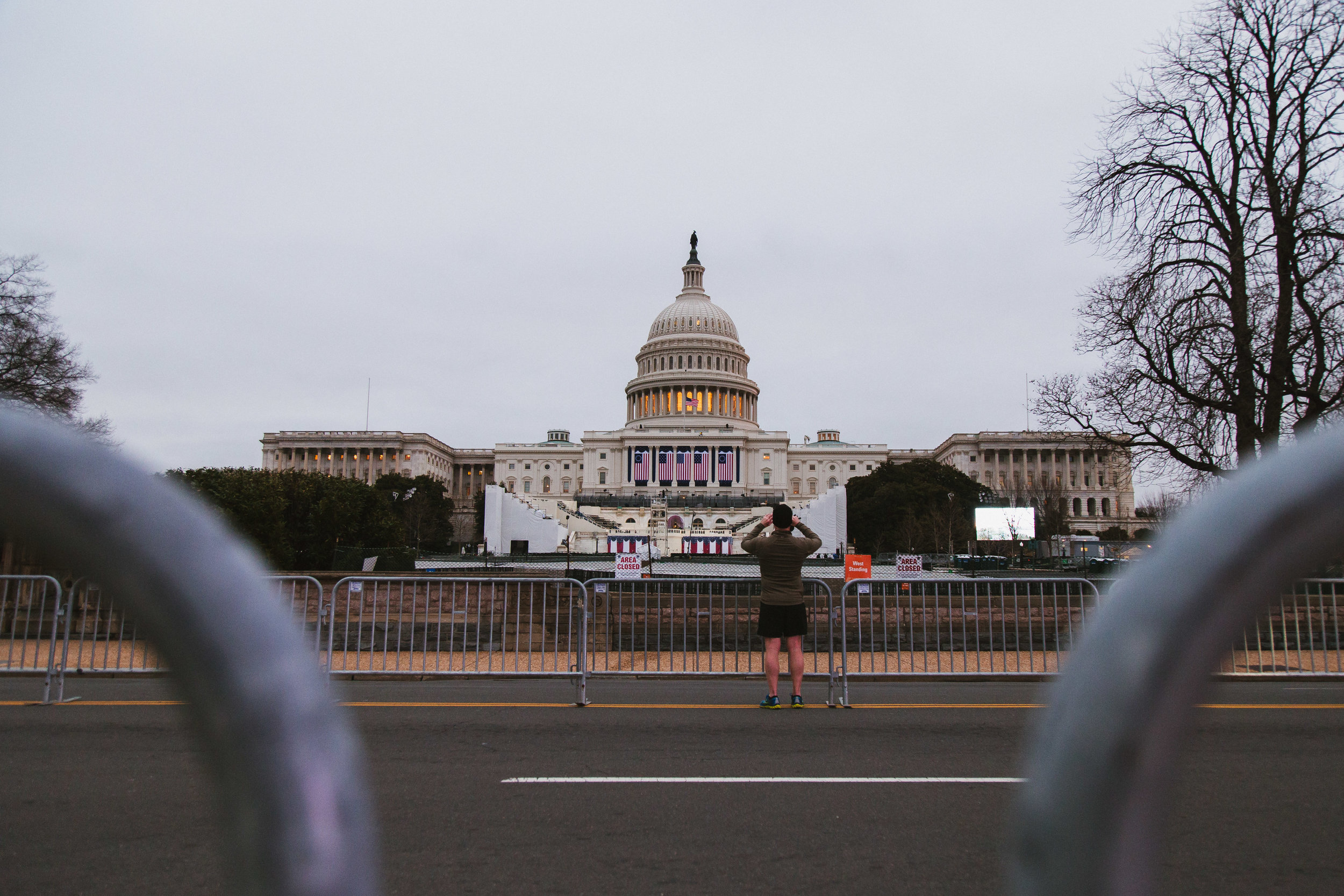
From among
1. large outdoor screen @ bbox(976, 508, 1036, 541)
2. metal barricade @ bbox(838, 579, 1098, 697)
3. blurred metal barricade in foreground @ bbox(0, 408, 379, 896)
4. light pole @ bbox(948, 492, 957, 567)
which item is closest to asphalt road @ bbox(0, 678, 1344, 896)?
blurred metal barricade in foreground @ bbox(0, 408, 379, 896)

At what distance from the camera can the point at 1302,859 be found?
422 cm

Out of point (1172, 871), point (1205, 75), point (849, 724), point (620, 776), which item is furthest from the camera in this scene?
point (1205, 75)

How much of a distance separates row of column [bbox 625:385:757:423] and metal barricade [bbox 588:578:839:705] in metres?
89.7

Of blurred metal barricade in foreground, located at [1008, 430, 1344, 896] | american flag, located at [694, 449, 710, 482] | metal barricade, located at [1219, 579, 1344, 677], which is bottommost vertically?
metal barricade, located at [1219, 579, 1344, 677]

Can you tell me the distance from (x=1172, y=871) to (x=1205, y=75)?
1804 centimetres

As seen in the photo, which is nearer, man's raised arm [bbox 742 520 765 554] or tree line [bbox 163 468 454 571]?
man's raised arm [bbox 742 520 765 554]

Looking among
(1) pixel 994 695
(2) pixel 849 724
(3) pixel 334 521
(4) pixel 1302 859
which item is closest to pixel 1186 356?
(1) pixel 994 695

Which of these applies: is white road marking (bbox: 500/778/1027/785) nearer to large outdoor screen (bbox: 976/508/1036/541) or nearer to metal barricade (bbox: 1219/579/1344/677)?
metal barricade (bbox: 1219/579/1344/677)

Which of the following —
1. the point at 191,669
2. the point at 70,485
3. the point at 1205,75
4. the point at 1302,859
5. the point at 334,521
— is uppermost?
the point at 1205,75

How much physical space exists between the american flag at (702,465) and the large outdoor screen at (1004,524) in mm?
60764

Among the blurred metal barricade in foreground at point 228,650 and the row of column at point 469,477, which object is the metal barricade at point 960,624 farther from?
the row of column at point 469,477

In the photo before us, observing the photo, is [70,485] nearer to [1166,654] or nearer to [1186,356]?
[1166,654]

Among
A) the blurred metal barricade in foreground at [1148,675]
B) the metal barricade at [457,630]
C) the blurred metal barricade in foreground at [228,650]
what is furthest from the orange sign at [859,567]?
the blurred metal barricade in foreground at [228,650]

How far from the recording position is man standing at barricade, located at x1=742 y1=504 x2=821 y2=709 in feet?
27.6
